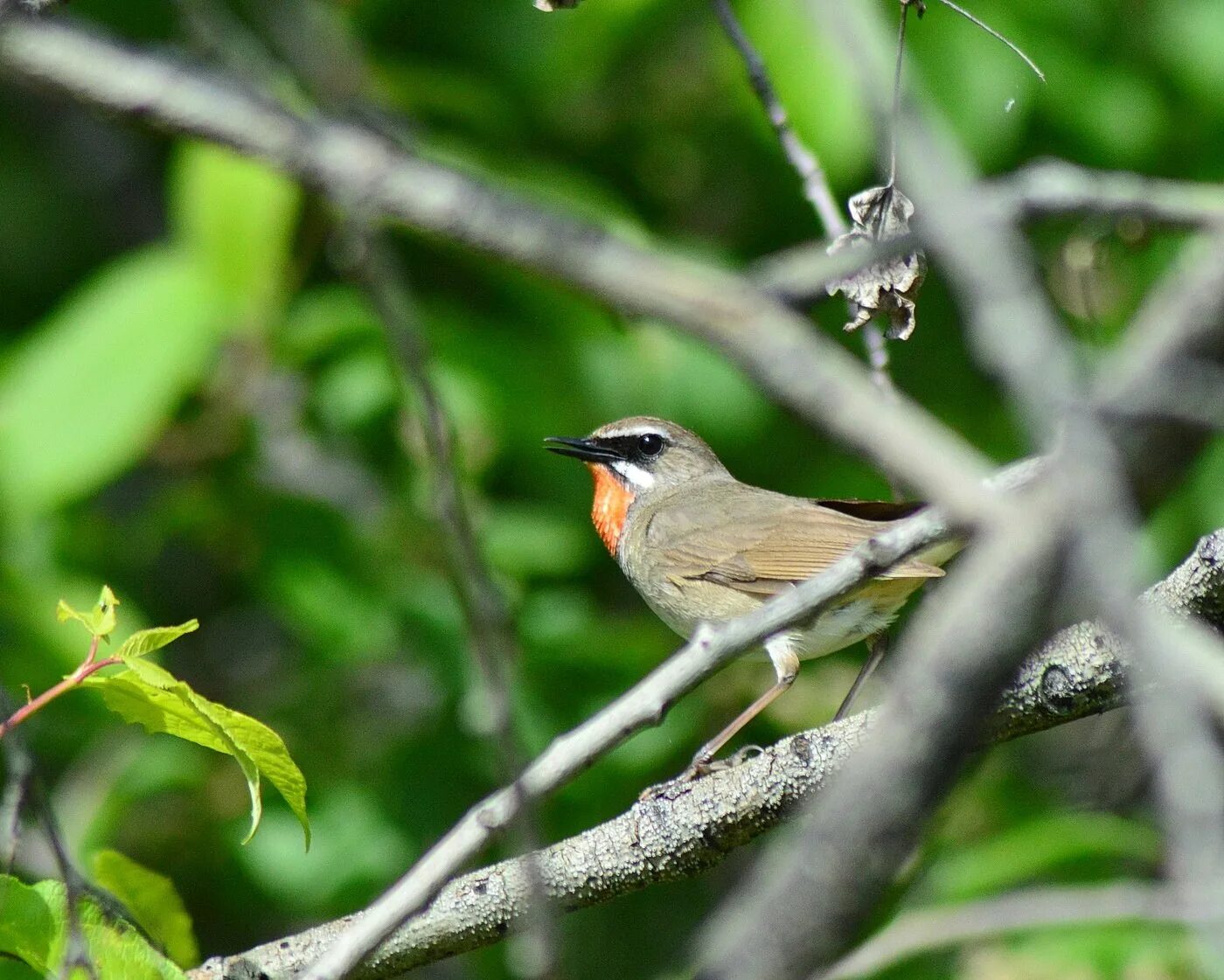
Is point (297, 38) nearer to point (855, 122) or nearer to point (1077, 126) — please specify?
point (855, 122)

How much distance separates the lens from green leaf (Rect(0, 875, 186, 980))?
255 centimetres

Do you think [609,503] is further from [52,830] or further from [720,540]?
[52,830]

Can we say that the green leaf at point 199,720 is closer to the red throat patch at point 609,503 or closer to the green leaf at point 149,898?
the green leaf at point 149,898

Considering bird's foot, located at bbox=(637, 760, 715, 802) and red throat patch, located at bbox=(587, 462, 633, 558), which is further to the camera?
red throat patch, located at bbox=(587, 462, 633, 558)

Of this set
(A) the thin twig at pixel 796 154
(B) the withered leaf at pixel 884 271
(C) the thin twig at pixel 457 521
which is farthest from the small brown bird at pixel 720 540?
(C) the thin twig at pixel 457 521

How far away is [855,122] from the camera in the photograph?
16.7 ft

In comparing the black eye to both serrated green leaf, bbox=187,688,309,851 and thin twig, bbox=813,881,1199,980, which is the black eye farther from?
serrated green leaf, bbox=187,688,309,851

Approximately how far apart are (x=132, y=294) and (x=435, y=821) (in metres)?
2.33

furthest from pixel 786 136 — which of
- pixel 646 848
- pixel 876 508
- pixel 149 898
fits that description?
pixel 149 898

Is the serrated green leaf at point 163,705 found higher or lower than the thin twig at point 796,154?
lower

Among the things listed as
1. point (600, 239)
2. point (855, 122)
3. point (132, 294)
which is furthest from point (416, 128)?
point (600, 239)

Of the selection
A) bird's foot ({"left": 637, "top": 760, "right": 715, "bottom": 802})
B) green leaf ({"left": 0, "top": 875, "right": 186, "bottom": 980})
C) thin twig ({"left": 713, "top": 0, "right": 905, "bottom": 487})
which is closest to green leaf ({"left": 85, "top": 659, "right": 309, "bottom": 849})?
green leaf ({"left": 0, "top": 875, "right": 186, "bottom": 980})

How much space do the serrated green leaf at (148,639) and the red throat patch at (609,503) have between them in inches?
134

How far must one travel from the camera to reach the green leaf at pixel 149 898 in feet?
9.91
